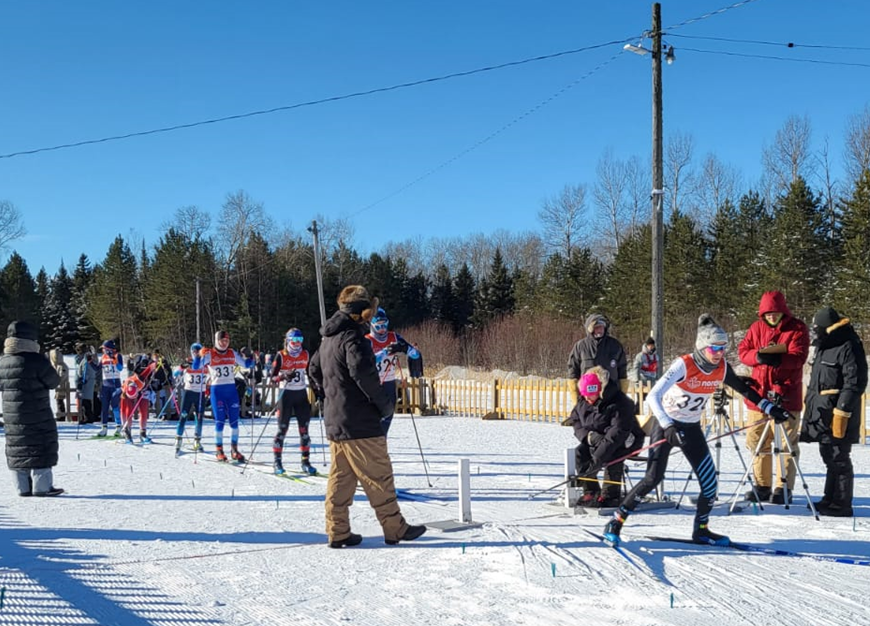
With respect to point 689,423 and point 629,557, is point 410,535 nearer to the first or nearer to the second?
point 629,557

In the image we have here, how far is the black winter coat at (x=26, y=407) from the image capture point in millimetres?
8359

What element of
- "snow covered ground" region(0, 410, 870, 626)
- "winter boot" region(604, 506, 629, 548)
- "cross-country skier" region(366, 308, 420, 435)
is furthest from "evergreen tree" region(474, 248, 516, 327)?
"winter boot" region(604, 506, 629, 548)

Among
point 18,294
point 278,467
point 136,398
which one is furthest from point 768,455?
point 18,294

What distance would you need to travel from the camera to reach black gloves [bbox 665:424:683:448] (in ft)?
19.1

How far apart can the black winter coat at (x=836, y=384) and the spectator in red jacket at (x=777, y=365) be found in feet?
0.64

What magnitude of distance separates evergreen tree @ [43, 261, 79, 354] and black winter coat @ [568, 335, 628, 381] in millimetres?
73764

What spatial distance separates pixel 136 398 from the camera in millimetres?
14766

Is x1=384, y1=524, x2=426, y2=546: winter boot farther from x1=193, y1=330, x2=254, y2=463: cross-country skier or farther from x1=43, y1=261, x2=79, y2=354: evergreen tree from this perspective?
x1=43, y1=261, x2=79, y2=354: evergreen tree

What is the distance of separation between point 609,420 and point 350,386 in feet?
9.90

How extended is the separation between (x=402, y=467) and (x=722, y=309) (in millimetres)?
36075

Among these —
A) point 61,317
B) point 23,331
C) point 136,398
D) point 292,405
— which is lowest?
point 136,398

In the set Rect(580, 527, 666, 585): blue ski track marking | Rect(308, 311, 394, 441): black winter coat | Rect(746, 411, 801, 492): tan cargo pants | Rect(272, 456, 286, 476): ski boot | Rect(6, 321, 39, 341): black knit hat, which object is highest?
Rect(6, 321, 39, 341): black knit hat

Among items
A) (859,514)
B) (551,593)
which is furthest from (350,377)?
(859,514)

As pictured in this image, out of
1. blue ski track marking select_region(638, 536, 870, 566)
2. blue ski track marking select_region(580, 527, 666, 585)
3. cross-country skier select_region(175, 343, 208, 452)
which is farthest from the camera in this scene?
cross-country skier select_region(175, 343, 208, 452)
